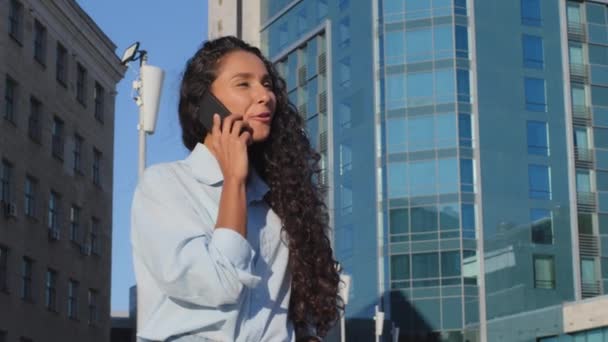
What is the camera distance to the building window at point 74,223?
1897 inches

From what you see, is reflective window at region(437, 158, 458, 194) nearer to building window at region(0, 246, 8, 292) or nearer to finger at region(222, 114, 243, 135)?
building window at region(0, 246, 8, 292)

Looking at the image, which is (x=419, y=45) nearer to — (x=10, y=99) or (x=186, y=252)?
(x=10, y=99)

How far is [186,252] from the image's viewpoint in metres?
2.67

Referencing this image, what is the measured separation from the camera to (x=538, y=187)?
192ft

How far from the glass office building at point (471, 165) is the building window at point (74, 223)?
540 inches

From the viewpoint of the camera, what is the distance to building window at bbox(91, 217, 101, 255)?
166 feet

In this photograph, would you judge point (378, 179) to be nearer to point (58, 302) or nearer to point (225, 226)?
point (58, 302)

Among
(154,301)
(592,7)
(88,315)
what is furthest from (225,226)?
(592,7)

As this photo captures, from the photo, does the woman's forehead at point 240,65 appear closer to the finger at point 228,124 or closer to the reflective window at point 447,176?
the finger at point 228,124

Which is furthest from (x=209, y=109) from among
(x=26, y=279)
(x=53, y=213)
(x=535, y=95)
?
(x=535, y=95)

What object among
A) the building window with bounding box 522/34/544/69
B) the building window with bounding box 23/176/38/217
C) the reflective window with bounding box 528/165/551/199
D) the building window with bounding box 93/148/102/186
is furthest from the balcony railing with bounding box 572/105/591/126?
the building window with bounding box 23/176/38/217

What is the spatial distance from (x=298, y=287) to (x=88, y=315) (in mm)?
47766

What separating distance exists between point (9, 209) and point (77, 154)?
333 inches

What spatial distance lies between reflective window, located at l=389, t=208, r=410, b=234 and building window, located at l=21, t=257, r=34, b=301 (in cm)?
1987
